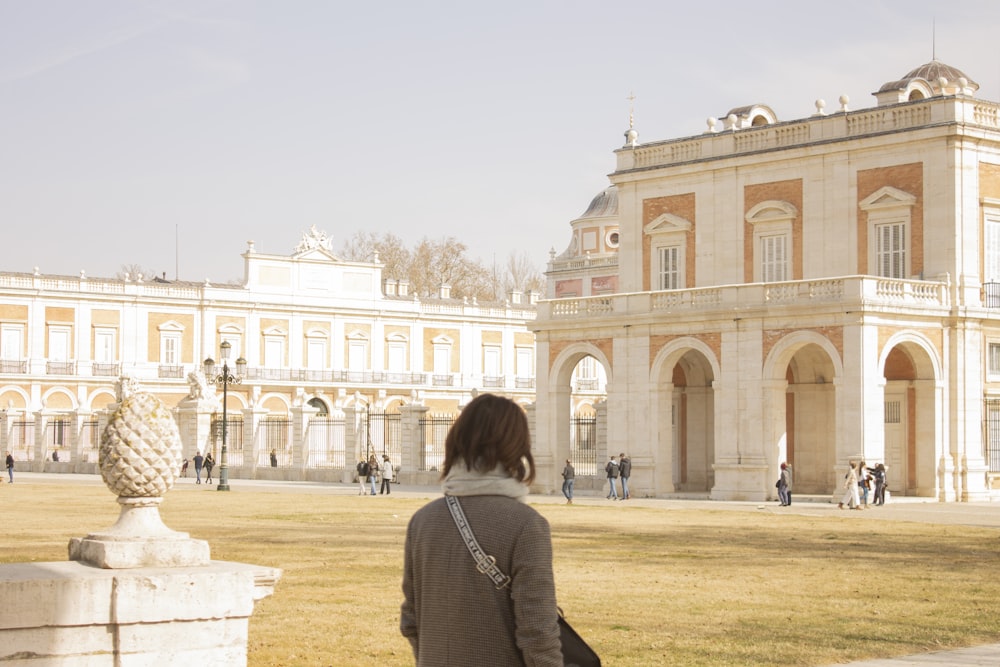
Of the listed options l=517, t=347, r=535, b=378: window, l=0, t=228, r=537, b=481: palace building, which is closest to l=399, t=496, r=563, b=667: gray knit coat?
l=0, t=228, r=537, b=481: palace building

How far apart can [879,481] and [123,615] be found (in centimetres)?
2842

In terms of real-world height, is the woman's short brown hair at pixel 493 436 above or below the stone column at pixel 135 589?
above

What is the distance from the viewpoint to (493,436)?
553 cm

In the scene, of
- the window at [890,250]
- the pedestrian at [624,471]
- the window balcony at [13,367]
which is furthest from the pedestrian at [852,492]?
the window balcony at [13,367]

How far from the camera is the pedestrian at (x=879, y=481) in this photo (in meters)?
34.2

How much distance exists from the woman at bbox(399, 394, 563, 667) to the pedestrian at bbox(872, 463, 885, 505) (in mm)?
29983

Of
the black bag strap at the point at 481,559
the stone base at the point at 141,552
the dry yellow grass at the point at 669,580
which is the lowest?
the dry yellow grass at the point at 669,580

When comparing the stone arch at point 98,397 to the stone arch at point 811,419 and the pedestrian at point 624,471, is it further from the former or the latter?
the stone arch at point 811,419

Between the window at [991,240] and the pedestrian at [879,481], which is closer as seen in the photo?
the pedestrian at [879,481]

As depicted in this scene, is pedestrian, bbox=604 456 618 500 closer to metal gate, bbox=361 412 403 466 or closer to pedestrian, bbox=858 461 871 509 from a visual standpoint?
pedestrian, bbox=858 461 871 509

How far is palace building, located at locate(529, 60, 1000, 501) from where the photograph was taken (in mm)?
36906

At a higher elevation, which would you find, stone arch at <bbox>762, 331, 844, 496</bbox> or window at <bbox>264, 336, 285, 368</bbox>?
window at <bbox>264, 336, 285, 368</bbox>

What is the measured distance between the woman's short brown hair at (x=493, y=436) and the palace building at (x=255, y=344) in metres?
55.5

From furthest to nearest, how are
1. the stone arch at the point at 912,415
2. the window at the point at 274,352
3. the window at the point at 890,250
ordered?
the window at the point at 274,352
the window at the point at 890,250
the stone arch at the point at 912,415
